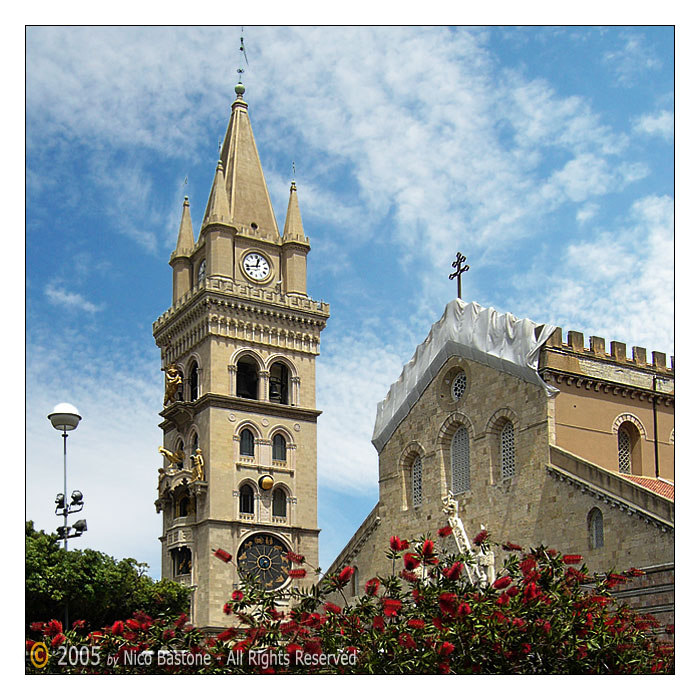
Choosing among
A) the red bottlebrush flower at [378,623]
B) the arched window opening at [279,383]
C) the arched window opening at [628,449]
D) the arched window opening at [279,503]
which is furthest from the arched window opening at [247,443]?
the red bottlebrush flower at [378,623]

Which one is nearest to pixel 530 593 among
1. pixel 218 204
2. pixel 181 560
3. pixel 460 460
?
pixel 460 460

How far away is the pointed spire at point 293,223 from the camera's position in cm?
6350

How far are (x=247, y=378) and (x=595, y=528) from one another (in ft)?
115

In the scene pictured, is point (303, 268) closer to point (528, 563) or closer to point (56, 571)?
point (56, 571)

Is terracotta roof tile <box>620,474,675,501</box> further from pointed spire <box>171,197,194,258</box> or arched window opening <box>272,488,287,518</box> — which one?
pointed spire <box>171,197,194,258</box>

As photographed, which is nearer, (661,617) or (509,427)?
(661,617)

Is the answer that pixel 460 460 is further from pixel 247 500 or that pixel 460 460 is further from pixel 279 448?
pixel 279 448

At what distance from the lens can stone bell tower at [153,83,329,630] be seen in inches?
2233

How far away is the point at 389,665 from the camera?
18469 mm

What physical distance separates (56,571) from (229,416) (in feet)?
79.1

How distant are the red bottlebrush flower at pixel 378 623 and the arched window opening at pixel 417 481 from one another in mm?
16045

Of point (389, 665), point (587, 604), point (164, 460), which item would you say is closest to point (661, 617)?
point (587, 604)

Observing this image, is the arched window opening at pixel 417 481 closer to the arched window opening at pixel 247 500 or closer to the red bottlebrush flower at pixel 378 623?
the red bottlebrush flower at pixel 378 623

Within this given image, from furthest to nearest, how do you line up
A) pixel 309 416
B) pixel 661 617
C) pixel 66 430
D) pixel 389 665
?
pixel 309 416, pixel 661 617, pixel 66 430, pixel 389 665
